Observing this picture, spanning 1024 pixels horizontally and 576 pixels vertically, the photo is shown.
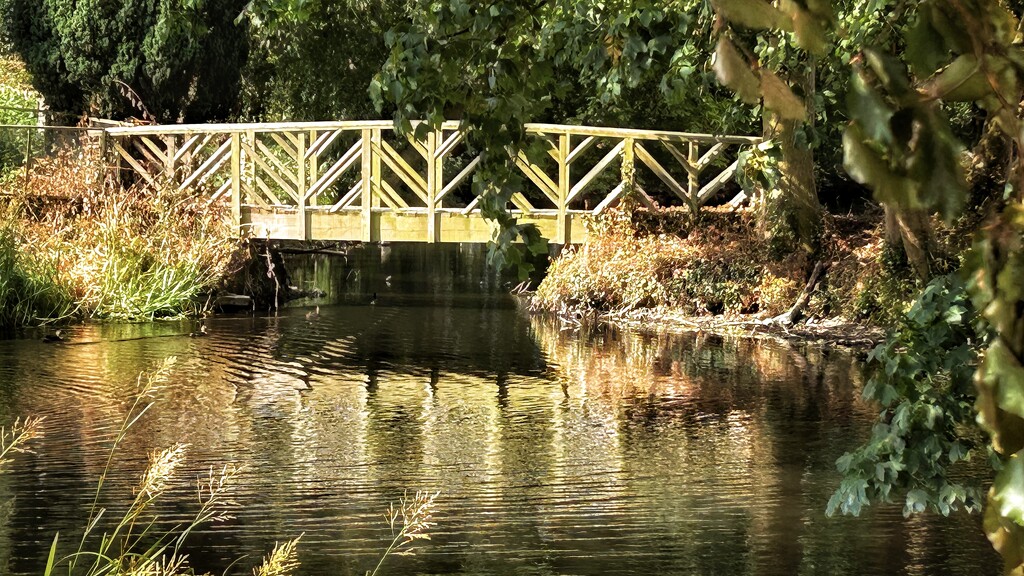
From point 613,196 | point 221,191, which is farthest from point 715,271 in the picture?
point 221,191

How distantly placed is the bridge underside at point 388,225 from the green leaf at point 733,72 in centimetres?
1290

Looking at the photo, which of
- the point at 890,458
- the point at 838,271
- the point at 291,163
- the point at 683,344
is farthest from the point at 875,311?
the point at 291,163

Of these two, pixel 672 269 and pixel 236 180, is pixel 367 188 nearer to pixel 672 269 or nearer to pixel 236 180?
pixel 236 180

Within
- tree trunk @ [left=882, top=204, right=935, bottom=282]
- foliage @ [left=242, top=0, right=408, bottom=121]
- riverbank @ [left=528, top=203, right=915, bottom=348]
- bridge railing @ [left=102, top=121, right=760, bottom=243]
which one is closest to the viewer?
tree trunk @ [left=882, top=204, right=935, bottom=282]

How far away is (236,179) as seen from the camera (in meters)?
14.6

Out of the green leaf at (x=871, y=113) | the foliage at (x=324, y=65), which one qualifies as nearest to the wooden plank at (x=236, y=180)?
the foliage at (x=324, y=65)

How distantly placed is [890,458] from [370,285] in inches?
554

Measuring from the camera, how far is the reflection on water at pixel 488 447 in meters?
5.48

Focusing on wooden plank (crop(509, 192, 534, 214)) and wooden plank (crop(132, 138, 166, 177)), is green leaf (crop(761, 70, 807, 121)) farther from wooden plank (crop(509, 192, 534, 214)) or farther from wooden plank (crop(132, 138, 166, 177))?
wooden plank (crop(132, 138, 166, 177))

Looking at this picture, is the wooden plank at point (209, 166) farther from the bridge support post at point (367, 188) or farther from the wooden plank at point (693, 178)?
the wooden plank at point (693, 178)

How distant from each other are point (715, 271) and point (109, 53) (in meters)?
8.34

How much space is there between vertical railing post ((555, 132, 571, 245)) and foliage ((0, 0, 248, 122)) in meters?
5.01

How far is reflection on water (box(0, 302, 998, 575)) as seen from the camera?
548cm

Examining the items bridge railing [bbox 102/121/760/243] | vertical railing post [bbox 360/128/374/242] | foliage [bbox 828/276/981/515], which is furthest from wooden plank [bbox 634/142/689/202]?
foliage [bbox 828/276/981/515]
